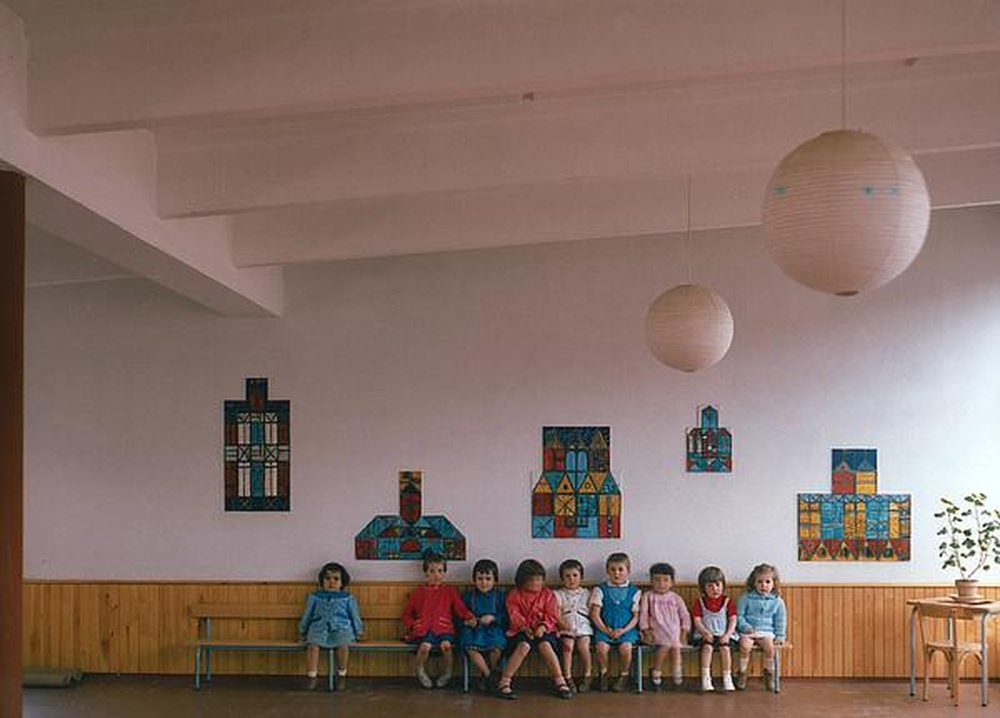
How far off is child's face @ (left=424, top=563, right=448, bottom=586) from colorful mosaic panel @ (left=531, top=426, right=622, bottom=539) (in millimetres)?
739

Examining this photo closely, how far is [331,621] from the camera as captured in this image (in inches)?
374

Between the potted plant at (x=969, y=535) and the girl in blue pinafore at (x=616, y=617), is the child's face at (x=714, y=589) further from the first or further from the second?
the potted plant at (x=969, y=535)

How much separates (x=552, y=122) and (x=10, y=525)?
3.16 m

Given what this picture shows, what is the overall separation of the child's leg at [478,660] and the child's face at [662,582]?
134cm

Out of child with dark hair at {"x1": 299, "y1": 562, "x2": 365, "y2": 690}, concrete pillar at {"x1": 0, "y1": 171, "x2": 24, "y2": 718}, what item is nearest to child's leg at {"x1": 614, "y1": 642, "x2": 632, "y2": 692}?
child with dark hair at {"x1": 299, "y1": 562, "x2": 365, "y2": 690}

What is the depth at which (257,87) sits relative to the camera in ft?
16.8

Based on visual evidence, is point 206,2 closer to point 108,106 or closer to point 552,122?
point 108,106

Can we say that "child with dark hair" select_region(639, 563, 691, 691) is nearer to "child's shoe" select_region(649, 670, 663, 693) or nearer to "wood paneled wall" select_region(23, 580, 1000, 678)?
"child's shoe" select_region(649, 670, 663, 693)

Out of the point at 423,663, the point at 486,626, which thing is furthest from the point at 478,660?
the point at 423,663

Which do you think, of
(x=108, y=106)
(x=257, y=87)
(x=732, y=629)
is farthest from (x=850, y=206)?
(x=732, y=629)

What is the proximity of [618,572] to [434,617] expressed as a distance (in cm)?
137

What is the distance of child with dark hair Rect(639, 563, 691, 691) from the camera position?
30.7 ft

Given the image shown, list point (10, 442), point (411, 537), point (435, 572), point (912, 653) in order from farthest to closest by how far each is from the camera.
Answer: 1. point (411, 537)
2. point (435, 572)
3. point (912, 653)
4. point (10, 442)

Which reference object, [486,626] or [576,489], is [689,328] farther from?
[486,626]
